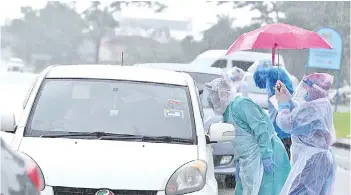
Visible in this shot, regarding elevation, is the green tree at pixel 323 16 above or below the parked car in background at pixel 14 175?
below

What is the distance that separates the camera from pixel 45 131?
19.4 feet

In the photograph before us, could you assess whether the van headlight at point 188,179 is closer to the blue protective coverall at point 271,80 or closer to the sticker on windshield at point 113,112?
the sticker on windshield at point 113,112

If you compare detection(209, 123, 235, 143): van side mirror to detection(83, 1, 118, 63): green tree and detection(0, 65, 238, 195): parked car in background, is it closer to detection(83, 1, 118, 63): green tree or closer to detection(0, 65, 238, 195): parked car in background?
detection(0, 65, 238, 195): parked car in background

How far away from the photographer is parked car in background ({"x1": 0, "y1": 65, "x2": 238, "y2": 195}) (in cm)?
528

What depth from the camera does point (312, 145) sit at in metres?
6.50

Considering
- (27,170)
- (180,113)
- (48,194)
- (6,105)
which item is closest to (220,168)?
(180,113)

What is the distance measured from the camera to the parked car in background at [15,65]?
154 feet

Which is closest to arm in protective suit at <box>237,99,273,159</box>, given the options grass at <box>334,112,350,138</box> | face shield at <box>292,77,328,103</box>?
face shield at <box>292,77,328,103</box>

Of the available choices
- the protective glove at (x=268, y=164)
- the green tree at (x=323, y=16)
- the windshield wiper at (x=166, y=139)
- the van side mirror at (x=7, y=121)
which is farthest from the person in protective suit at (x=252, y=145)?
the green tree at (x=323, y=16)


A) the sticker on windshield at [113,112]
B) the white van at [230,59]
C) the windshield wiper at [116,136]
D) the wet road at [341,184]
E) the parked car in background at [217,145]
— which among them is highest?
the sticker on windshield at [113,112]

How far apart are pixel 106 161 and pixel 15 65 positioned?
42.9 meters

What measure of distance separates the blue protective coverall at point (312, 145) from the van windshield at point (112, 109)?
86cm

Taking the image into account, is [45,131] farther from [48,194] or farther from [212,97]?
[212,97]

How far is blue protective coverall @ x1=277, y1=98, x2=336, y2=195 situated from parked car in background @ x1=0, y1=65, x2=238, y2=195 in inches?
25.5
